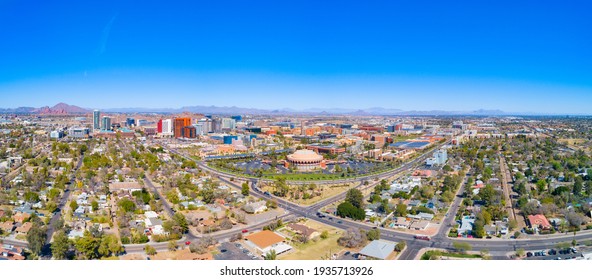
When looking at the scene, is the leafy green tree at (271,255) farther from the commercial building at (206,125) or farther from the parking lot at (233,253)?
the commercial building at (206,125)

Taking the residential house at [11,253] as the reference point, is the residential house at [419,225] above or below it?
below

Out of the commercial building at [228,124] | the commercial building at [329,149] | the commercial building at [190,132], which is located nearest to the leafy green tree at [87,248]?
the commercial building at [329,149]

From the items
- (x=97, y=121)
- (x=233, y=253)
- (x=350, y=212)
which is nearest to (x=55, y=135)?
(x=97, y=121)

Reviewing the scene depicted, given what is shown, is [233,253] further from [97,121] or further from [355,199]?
[97,121]

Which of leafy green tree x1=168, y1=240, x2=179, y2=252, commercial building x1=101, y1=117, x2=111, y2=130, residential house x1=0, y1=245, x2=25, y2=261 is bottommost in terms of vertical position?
leafy green tree x1=168, y1=240, x2=179, y2=252

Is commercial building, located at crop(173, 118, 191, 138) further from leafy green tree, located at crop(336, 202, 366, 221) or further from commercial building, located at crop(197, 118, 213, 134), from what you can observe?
leafy green tree, located at crop(336, 202, 366, 221)

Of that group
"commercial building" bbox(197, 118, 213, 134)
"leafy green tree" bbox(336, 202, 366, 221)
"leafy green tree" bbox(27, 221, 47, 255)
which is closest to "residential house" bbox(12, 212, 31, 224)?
"leafy green tree" bbox(27, 221, 47, 255)

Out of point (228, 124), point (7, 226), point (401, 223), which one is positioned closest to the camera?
point (7, 226)

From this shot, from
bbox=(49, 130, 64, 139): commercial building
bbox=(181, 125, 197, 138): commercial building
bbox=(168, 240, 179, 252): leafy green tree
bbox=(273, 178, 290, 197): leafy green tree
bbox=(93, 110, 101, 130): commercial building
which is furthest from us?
bbox=(93, 110, 101, 130): commercial building

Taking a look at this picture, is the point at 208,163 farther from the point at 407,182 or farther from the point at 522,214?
the point at 522,214
